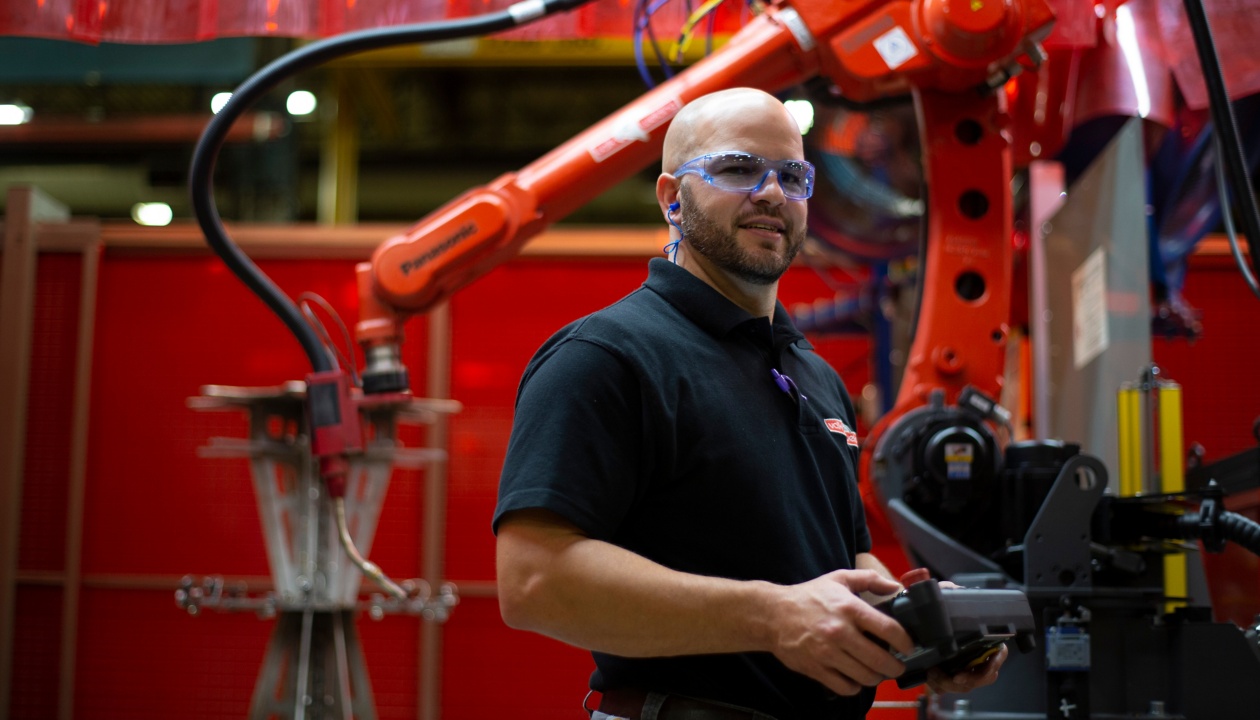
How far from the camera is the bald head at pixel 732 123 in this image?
1.95 meters

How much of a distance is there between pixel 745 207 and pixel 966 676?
2.61ft

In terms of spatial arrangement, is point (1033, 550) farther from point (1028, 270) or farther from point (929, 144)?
point (1028, 270)

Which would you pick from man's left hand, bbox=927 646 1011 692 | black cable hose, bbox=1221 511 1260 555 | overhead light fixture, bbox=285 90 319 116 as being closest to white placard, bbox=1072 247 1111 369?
black cable hose, bbox=1221 511 1260 555

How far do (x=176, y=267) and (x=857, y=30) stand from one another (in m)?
4.19

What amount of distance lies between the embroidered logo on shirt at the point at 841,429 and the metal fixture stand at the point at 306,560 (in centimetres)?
163

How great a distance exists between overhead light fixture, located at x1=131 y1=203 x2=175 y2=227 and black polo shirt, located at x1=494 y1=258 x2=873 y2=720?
1127 cm

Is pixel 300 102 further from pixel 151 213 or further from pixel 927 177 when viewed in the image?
pixel 927 177

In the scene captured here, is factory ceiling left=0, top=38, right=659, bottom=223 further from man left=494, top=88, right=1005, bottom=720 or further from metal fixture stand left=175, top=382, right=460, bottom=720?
man left=494, top=88, right=1005, bottom=720

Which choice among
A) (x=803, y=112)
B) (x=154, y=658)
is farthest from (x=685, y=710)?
(x=154, y=658)

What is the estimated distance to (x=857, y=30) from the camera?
3205 millimetres

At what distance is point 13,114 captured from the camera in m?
8.67

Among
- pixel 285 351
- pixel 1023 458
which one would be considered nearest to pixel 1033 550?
pixel 1023 458

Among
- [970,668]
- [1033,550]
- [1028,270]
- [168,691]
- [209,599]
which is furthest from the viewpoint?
[168,691]

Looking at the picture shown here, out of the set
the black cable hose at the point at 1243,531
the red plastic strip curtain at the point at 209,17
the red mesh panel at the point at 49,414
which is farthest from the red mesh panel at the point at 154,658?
the black cable hose at the point at 1243,531
